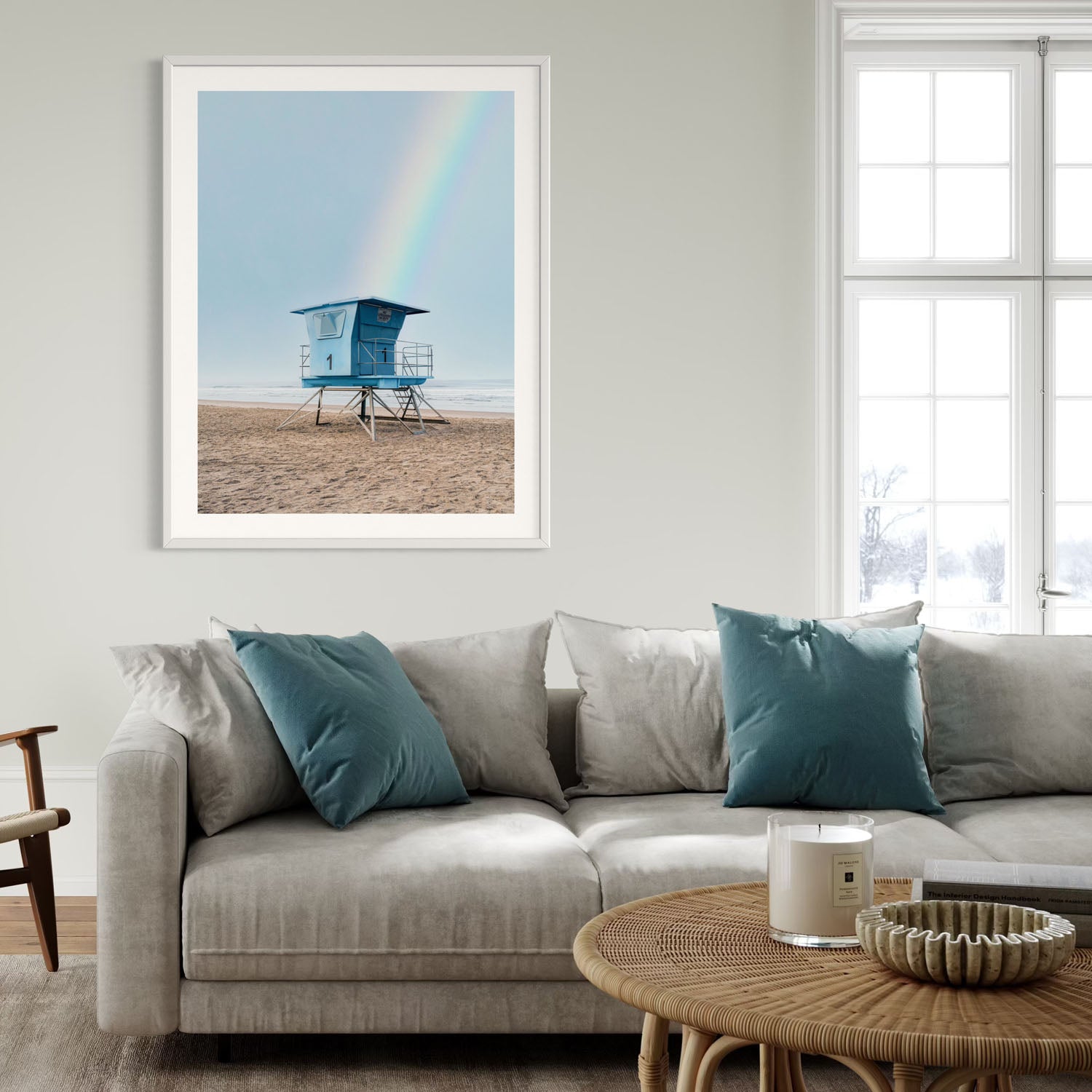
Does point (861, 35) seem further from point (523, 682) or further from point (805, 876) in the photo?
point (805, 876)

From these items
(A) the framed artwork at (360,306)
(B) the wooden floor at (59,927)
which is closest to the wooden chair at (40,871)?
(B) the wooden floor at (59,927)

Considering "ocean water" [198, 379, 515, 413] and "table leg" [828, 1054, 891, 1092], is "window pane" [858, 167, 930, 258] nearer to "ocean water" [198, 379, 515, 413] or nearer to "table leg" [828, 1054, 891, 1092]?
"ocean water" [198, 379, 515, 413]

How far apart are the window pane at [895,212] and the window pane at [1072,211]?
44cm

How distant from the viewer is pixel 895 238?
3.93 metres

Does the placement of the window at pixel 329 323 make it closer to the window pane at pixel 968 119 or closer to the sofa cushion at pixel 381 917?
the sofa cushion at pixel 381 917

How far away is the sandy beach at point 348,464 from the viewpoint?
3709 mm

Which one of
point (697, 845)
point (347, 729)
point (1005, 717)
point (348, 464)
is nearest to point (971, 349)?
point (1005, 717)

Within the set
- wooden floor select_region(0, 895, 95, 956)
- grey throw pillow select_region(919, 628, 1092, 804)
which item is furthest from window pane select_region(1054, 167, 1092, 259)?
wooden floor select_region(0, 895, 95, 956)

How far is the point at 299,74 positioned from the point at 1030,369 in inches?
100

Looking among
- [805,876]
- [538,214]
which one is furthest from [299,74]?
[805,876]

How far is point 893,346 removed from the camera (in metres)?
3.93

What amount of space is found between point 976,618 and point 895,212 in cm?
137

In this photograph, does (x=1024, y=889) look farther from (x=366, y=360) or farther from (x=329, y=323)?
(x=329, y=323)

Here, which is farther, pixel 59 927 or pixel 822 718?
pixel 59 927
